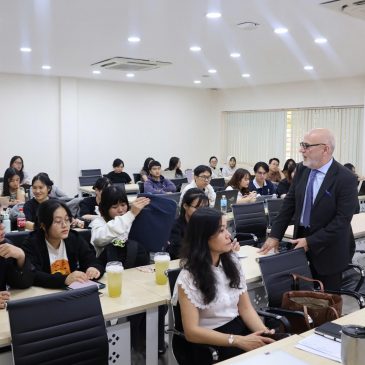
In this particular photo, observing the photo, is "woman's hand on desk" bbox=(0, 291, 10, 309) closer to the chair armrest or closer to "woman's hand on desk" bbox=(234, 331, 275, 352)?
"woman's hand on desk" bbox=(234, 331, 275, 352)

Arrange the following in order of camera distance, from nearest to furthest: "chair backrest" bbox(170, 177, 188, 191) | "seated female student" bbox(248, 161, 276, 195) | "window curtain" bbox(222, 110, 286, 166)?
"seated female student" bbox(248, 161, 276, 195), "chair backrest" bbox(170, 177, 188, 191), "window curtain" bbox(222, 110, 286, 166)

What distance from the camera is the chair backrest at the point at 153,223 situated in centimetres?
310

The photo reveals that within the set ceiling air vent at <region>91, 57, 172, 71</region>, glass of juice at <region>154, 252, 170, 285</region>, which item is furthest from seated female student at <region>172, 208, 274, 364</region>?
ceiling air vent at <region>91, 57, 172, 71</region>

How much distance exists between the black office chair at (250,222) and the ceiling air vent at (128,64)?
3.25 m

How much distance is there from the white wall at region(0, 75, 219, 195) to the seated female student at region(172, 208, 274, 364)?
780cm

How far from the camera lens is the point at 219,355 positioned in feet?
6.95

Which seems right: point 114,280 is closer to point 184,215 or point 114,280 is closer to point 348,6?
point 184,215

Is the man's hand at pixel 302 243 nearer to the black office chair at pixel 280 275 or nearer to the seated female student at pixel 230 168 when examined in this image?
the black office chair at pixel 280 275

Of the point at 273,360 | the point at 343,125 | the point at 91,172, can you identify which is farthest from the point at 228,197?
the point at 91,172

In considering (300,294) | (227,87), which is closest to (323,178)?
(300,294)

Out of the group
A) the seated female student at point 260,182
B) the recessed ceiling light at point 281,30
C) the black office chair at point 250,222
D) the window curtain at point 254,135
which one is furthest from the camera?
the window curtain at point 254,135

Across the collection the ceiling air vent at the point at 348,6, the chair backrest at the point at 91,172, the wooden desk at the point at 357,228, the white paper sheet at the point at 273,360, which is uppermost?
the ceiling air vent at the point at 348,6

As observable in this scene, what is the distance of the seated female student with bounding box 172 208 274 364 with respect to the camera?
207 centimetres

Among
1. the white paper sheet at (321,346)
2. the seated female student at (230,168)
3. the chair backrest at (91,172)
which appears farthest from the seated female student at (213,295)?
the seated female student at (230,168)
